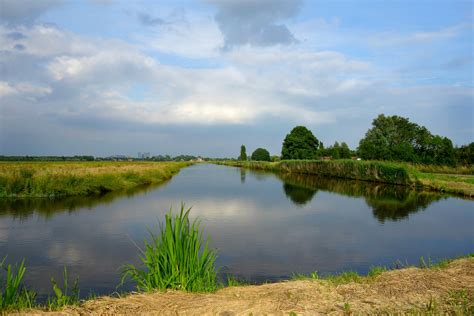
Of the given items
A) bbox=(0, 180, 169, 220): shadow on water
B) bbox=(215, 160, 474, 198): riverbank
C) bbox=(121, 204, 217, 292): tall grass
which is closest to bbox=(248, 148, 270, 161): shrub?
bbox=(215, 160, 474, 198): riverbank

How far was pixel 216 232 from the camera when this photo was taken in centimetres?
1016

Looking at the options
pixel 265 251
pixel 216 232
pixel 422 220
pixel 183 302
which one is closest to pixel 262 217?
pixel 216 232

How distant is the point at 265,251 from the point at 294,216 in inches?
214

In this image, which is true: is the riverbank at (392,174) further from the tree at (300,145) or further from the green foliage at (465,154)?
the tree at (300,145)

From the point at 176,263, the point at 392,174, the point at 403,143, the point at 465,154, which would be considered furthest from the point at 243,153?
the point at 176,263

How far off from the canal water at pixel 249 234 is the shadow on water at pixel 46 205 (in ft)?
0.12

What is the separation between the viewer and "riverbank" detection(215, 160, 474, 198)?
2130 cm

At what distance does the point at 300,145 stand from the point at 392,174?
3862 centimetres

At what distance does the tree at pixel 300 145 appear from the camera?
64062 mm

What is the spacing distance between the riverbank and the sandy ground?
57.4 feet

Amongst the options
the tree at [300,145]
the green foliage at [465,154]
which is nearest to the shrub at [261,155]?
the tree at [300,145]

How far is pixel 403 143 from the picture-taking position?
46562 millimetres

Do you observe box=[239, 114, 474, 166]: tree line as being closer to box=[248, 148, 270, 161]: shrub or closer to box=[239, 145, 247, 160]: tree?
box=[248, 148, 270, 161]: shrub

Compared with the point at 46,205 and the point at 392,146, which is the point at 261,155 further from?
the point at 46,205
